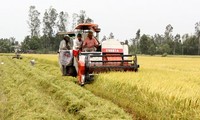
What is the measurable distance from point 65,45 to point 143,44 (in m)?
76.9

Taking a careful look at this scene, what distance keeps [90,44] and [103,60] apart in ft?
5.68

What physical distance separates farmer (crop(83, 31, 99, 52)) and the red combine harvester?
0.28 metres

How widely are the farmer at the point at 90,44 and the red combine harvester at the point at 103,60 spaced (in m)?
0.28

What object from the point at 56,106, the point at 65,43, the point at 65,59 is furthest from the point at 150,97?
the point at 65,43

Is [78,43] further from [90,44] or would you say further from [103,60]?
[103,60]

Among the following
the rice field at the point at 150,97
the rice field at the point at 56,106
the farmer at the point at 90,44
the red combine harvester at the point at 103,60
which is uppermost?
the farmer at the point at 90,44

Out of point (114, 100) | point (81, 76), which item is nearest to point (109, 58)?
point (81, 76)

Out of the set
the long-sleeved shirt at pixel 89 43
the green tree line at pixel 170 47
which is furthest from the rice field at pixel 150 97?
the green tree line at pixel 170 47

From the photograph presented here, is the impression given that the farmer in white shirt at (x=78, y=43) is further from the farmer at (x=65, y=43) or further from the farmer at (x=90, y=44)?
the farmer at (x=65, y=43)

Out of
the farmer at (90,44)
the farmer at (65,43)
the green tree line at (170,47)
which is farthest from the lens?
the green tree line at (170,47)

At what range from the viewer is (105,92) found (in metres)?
9.82

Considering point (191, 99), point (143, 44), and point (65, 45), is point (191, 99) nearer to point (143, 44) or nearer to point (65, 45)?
point (65, 45)

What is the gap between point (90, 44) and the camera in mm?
13680

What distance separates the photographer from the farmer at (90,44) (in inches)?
535
